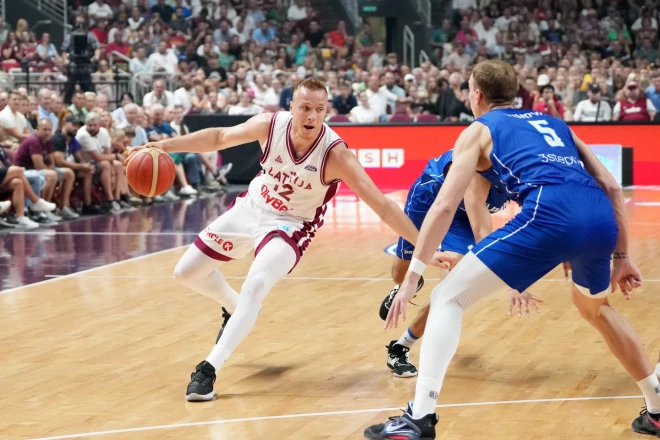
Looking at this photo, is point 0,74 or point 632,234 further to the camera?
point 0,74

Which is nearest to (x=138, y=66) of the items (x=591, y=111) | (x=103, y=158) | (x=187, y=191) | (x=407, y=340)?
(x=187, y=191)

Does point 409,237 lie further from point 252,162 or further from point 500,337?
point 252,162

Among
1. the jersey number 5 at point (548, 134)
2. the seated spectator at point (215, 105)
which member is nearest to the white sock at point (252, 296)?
the jersey number 5 at point (548, 134)

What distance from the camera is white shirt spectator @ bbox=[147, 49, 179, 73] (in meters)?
21.2

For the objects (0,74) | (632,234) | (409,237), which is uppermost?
(0,74)

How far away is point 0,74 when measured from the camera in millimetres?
17688

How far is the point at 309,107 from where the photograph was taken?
558 centimetres

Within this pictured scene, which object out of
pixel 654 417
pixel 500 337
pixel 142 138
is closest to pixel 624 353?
pixel 654 417

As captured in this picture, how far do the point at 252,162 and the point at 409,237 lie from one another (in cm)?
1329

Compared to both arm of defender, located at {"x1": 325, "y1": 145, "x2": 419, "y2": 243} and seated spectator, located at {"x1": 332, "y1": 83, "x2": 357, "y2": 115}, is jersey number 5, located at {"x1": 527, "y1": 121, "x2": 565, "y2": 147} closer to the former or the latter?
arm of defender, located at {"x1": 325, "y1": 145, "x2": 419, "y2": 243}

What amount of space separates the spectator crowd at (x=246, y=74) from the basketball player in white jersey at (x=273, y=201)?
7124 millimetres

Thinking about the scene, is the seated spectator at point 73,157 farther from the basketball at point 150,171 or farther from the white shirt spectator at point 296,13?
the white shirt spectator at point 296,13

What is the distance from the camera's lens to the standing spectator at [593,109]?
1784 centimetres

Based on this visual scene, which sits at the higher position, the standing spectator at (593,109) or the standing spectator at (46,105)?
the standing spectator at (46,105)
